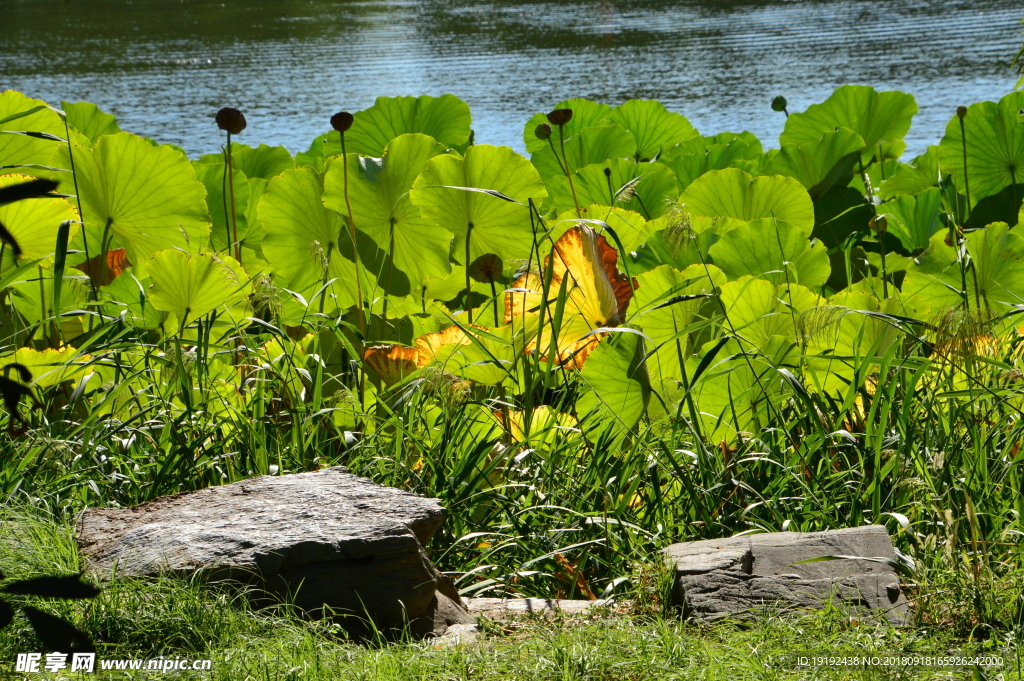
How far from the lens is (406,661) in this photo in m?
0.96

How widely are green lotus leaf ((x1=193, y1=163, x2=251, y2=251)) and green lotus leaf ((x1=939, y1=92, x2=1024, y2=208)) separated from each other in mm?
1614

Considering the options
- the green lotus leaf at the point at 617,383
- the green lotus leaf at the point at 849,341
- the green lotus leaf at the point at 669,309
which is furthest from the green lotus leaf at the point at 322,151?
the green lotus leaf at the point at 849,341

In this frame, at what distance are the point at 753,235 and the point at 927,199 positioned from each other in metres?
0.70

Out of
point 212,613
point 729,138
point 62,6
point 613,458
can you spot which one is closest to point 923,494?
point 613,458

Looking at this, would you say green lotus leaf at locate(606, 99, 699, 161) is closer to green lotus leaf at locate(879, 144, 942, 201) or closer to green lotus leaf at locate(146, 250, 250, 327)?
green lotus leaf at locate(879, 144, 942, 201)

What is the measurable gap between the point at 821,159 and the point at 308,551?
5.36 feet

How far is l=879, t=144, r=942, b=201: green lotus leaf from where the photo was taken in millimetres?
2418

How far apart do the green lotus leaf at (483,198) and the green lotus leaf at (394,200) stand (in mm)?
45

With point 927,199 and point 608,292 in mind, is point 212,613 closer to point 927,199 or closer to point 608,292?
point 608,292

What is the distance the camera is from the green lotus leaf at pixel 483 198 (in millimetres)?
1748

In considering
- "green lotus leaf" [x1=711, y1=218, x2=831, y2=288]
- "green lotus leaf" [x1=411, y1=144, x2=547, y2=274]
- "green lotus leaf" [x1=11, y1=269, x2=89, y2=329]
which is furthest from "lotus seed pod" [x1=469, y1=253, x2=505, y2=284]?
"green lotus leaf" [x1=11, y1=269, x2=89, y2=329]

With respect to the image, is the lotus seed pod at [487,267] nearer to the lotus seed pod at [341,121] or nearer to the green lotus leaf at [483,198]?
the green lotus leaf at [483,198]

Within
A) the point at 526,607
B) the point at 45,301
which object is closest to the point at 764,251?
the point at 526,607

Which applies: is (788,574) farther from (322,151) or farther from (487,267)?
(322,151)
